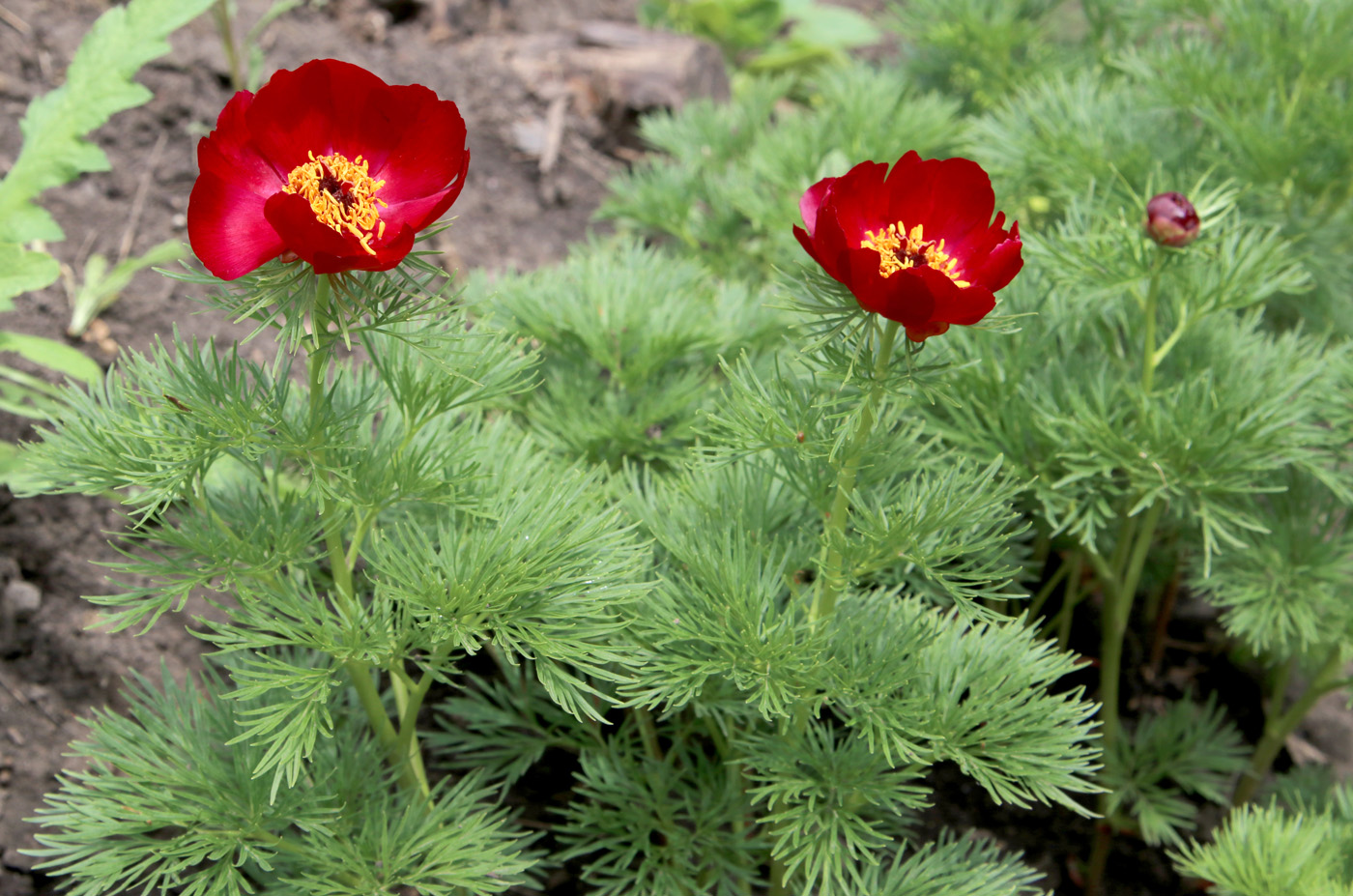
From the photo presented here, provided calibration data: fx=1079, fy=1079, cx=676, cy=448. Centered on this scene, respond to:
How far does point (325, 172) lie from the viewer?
86 centimetres

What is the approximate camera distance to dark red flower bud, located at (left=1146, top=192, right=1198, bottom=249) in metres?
1.19

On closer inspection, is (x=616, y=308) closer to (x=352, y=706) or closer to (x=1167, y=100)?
(x=352, y=706)

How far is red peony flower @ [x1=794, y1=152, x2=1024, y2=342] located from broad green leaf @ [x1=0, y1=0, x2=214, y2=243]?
1060 millimetres

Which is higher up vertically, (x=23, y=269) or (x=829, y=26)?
(x=23, y=269)

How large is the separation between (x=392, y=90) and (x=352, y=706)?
26.9 inches

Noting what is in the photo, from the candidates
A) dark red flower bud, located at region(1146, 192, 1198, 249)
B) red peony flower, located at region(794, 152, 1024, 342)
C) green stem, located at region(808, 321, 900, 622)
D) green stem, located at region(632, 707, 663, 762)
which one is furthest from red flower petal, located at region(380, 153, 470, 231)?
dark red flower bud, located at region(1146, 192, 1198, 249)

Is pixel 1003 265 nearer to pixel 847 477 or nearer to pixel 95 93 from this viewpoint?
pixel 847 477

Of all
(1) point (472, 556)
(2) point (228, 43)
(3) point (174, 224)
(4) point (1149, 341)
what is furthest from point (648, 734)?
(2) point (228, 43)

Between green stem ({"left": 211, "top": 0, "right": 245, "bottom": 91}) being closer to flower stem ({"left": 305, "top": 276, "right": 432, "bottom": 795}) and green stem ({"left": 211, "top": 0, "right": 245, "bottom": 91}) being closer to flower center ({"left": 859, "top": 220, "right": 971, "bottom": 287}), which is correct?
flower stem ({"left": 305, "top": 276, "right": 432, "bottom": 795})

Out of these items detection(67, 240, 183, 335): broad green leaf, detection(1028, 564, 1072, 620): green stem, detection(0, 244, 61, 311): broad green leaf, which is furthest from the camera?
detection(67, 240, 183, 335): broad green leaf

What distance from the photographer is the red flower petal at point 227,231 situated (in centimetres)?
81

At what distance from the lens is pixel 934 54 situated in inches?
94.3

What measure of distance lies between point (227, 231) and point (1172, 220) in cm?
96

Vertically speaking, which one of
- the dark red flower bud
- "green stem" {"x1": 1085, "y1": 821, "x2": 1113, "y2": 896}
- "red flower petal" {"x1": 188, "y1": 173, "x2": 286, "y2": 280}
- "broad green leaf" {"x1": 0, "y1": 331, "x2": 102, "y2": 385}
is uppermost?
"red flower petal" {"x1": 188, "y1": 173, "x2": 286, "y2": 280}
